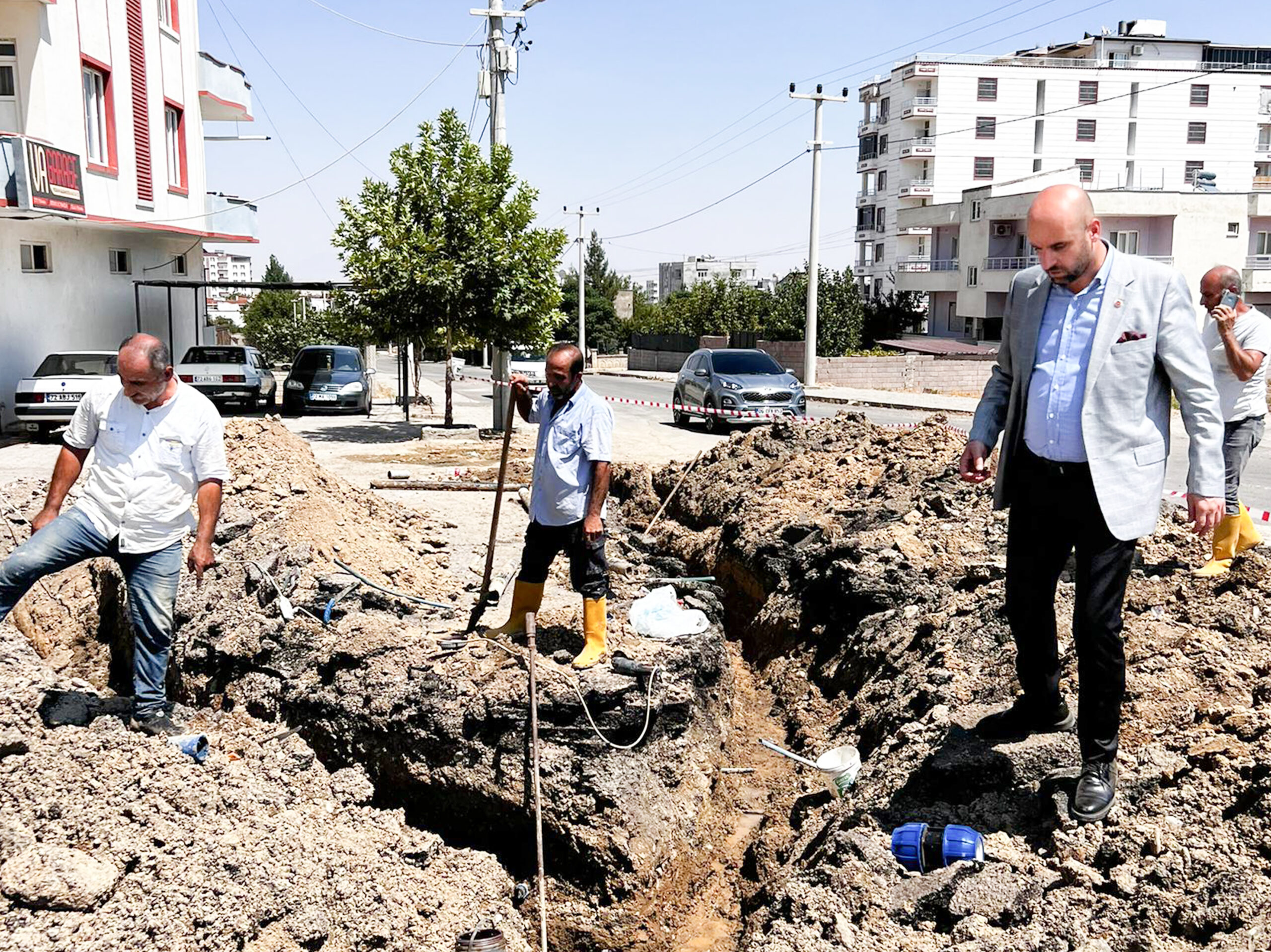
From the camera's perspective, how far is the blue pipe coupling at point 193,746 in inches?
211

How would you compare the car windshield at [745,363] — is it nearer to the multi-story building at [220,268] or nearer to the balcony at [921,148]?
the multi-story building at [220,268]

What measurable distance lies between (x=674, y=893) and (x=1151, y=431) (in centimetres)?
315

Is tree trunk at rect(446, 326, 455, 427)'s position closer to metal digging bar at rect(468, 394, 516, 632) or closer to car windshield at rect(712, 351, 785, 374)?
car windshield at rect(712, 351, 785, 374)

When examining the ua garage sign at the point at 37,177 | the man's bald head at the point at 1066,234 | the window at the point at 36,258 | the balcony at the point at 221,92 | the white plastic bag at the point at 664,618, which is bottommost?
the white plastic bag at the point at 664,618

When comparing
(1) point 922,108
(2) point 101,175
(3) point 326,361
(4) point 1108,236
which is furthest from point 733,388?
(1) point 922,108

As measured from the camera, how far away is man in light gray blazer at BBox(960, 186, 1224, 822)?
397cm

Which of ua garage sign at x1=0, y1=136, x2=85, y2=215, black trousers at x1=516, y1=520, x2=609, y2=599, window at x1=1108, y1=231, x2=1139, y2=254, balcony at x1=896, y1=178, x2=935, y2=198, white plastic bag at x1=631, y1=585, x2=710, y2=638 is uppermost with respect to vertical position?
balcony at x1=896, y1=178, x2=935, y2=198

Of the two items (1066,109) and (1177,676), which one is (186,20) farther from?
(1066,109)

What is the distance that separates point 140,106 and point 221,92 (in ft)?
19.2

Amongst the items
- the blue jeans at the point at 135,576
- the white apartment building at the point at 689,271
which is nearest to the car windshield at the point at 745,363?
the blue jeans at the point at 135,576

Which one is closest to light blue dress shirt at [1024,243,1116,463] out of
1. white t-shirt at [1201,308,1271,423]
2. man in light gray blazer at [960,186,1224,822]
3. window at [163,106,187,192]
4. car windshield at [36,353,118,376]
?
man in light gray blazer at [960,186,1224,822]

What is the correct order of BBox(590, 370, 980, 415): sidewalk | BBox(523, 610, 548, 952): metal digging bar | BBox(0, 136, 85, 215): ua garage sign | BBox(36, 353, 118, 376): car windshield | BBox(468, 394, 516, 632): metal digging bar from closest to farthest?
BBox(523, 610, 548, 952): metal digging bar, BBox(468, 394, 516, 632): metal digging bar, BBox(0, 136, 85, 215): ua garage sign, BBox(36, 353, 118, 376): car windshield, BBox(590, 370, 980, 415): sidewalk

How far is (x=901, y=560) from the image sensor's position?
7.81 m

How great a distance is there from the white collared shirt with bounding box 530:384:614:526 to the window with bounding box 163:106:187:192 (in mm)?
24840
